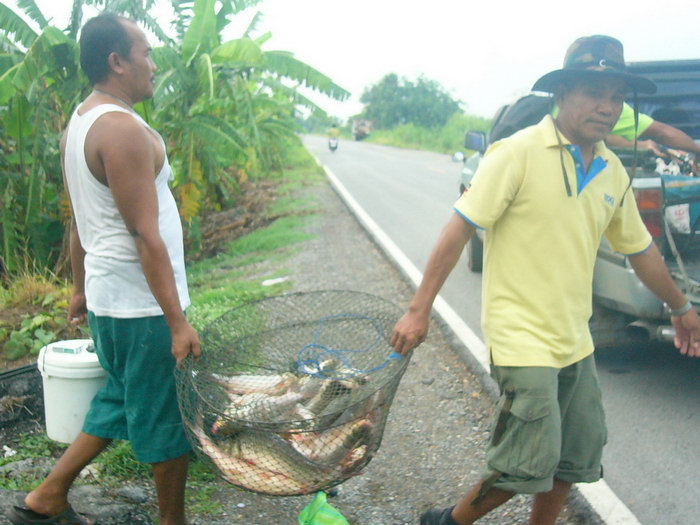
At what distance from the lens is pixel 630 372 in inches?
201

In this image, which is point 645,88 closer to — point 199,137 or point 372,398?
point 372,398

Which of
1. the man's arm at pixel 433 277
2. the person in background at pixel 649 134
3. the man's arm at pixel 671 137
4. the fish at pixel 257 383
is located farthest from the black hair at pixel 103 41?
the man's arm at pixel 671 137

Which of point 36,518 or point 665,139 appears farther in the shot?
point 665,139

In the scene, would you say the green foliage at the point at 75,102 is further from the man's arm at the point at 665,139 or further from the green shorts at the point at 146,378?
the green shorts at the point at 146,378

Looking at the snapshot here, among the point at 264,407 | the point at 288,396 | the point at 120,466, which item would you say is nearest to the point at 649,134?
the point at 288,396

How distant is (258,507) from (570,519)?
1379 mm

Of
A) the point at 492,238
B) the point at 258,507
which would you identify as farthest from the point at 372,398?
the point at 258,507

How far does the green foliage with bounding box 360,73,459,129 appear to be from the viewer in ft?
217

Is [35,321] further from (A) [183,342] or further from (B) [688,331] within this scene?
(B) [688,331]

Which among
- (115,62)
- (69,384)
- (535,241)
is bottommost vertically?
(69,384)

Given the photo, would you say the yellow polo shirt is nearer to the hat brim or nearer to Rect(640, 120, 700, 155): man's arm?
the hat brim

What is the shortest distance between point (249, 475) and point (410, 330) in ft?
2.45

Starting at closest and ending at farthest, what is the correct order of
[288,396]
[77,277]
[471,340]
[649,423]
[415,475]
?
1. [288,396]
2. [77,277]
3. [415,475]
4. [649,423]
5. [471,340]

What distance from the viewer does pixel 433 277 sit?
8.81 ft
